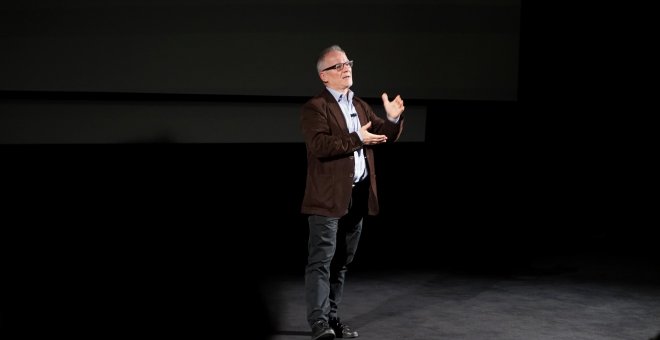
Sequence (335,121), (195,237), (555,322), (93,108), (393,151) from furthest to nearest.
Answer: (393,151)
(195,237)
(93,108)
(555,322)
(335,121)

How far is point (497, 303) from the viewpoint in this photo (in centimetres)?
421

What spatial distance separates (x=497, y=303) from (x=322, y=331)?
1181 millimetres

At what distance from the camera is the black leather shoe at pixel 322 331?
3.36m

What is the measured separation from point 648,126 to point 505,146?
3.29ft

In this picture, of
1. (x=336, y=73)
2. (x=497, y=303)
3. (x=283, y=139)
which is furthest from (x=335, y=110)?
(x=283, y=139)

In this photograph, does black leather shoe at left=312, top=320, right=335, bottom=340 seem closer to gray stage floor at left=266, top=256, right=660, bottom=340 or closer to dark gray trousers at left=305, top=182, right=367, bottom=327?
dark gray trousers at left=305, top=182, right=367, bottom=327

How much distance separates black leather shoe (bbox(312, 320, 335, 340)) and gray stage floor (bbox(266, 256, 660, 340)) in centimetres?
23

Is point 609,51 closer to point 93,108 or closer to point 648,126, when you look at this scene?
point 648,126

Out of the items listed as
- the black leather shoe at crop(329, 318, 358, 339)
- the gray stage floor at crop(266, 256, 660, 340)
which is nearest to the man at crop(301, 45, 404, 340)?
the black leather shoe at crop(329, 318, 358, 339)

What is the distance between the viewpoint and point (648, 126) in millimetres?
6277

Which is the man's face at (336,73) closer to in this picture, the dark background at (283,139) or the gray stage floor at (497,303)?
the gray stage floor at (497,303)

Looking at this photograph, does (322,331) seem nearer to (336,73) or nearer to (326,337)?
(326,337)

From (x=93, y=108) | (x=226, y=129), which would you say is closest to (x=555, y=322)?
(x=226, y=129)

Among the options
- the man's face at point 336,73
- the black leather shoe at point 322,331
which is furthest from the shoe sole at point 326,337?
the man's face at point 336,73
